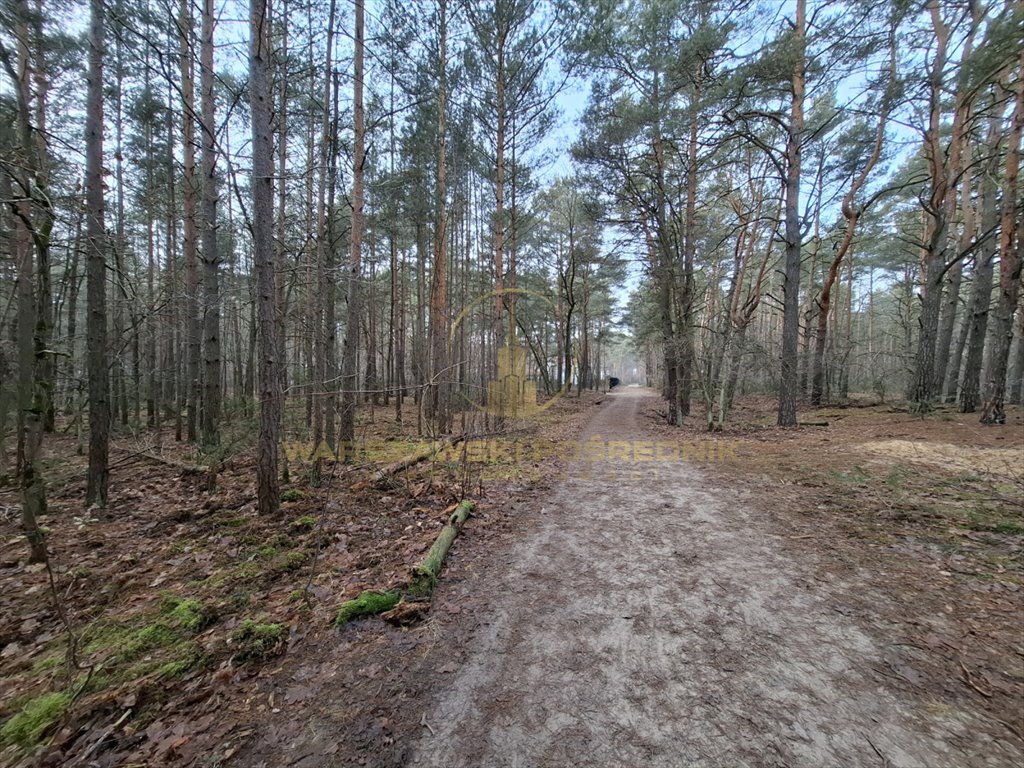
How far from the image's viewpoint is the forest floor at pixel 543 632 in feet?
6.26

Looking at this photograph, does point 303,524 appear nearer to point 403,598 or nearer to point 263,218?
point 403,598

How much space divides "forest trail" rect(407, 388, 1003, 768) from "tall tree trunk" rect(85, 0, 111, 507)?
5.71m

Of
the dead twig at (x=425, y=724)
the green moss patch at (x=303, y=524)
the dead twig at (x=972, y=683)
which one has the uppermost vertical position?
the dead twig at (x=972, y=683)

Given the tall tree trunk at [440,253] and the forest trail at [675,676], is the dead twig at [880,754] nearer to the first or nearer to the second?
the forest trail at [675,676]

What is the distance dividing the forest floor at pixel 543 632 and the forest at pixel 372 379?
0.11 feet

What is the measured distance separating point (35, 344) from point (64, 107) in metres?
9.00

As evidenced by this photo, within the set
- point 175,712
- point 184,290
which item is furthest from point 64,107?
point 175,712

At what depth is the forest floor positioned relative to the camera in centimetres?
191

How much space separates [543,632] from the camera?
9.07ft

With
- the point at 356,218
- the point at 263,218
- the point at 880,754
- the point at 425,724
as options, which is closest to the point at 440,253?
the point at 356,218

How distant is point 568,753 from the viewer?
1843mm

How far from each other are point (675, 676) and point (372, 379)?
1302 centimetres

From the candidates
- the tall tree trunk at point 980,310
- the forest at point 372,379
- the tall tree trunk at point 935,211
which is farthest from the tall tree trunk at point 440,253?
the tall tree trunk at point 980,310

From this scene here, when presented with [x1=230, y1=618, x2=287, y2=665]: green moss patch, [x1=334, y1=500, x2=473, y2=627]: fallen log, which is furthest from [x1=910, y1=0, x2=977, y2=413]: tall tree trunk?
[x1=230, y1=618, x2=287, y2=665]: green moss patch
